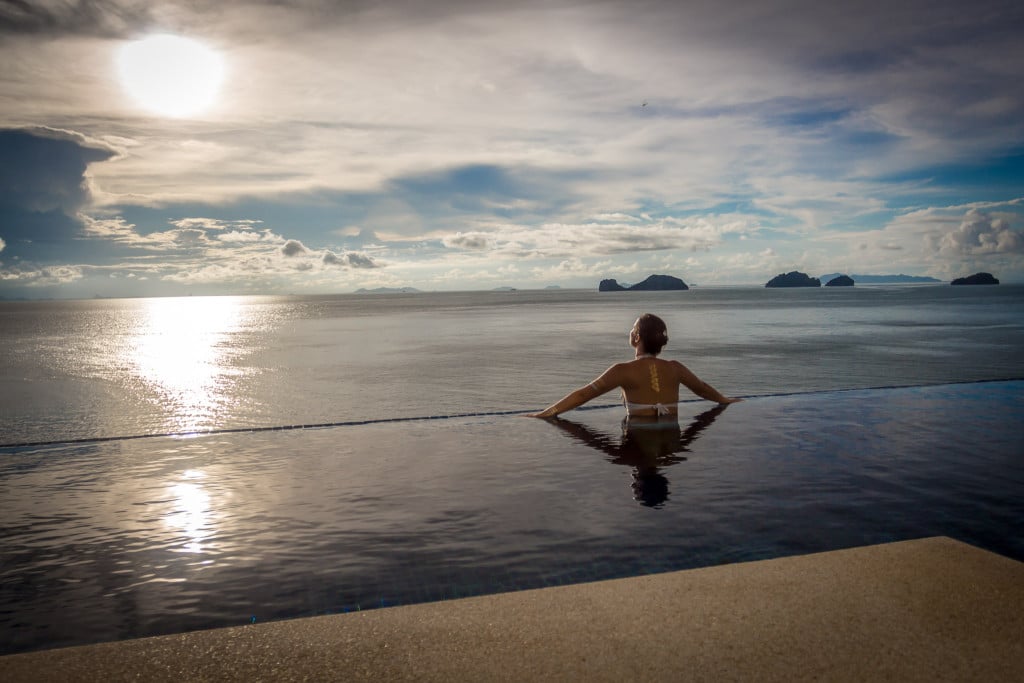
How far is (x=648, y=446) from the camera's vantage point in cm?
841

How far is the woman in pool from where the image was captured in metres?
8.70

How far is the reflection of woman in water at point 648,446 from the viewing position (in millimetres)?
6520

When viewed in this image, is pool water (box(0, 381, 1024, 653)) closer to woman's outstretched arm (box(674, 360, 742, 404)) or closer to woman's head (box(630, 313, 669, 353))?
woman's outstretched arm (box(674, 360, 742, 404))

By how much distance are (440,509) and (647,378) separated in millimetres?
4128

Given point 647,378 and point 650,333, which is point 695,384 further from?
point 650,333

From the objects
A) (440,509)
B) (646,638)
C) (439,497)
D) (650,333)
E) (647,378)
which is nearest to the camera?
(646,638)

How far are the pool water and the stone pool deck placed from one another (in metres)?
0.49

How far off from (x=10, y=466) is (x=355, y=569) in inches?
238

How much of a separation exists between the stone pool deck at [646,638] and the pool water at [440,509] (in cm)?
49

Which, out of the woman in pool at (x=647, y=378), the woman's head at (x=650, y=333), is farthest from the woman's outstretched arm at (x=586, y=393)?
the woman's head at (x=650, y=333)

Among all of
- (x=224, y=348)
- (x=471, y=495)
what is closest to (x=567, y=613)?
(x=471, y=495)

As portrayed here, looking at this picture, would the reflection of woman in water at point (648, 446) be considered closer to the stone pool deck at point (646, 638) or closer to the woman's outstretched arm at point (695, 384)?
the woman's outstretched arm at point (695, 384)

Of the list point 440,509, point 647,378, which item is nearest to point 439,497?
point 440,509

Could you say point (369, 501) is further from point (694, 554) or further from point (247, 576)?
point (694, 554)
